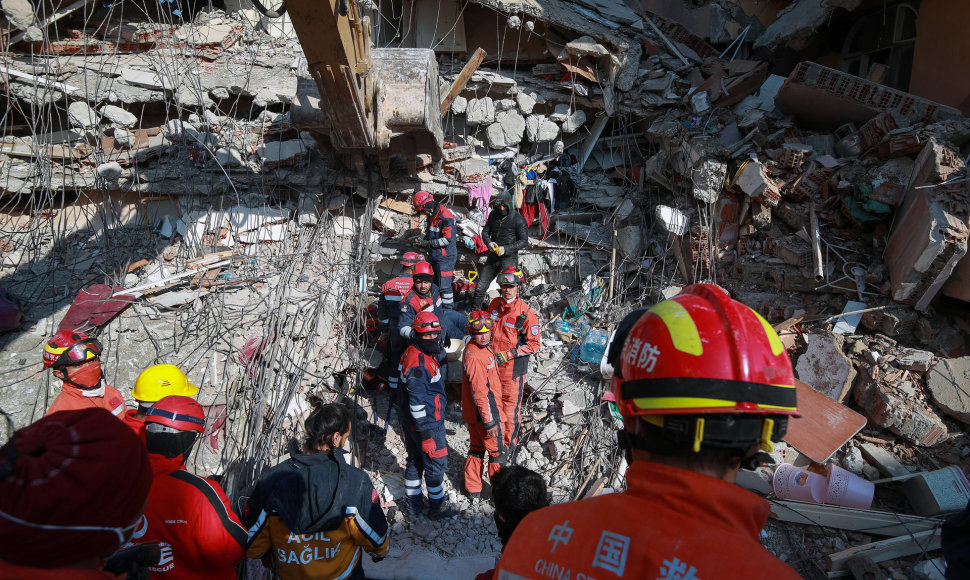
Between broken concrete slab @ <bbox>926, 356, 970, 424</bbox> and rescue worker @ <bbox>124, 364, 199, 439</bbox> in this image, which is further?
broken concrete slab @ <bbox>926, 356, 970, 424</bbox>

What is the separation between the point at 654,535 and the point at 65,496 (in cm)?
124

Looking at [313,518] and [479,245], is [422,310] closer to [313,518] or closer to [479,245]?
[479,245]

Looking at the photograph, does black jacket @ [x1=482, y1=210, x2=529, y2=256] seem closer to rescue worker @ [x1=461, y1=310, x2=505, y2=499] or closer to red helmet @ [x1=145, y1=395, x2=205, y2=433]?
rescue worker @ [x1=461, y1=310, x2=505, y2=499]

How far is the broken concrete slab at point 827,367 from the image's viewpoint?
14.8ft

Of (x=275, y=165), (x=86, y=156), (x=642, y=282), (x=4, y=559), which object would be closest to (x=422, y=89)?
(x=275, y=165)

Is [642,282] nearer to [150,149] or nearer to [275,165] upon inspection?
[275,165]

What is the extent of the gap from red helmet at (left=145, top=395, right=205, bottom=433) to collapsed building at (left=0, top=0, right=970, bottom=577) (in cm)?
171

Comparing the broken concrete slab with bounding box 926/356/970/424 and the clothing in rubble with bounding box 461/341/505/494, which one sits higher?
the broken concrete slab with bounding box 926/356/970/424

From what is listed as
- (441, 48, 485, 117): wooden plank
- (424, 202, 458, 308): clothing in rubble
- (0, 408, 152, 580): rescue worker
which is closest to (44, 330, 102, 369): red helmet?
(0, 408, 152, 580): rescue worker

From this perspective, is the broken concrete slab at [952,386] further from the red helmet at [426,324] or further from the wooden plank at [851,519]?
the red helmet at [426,324]

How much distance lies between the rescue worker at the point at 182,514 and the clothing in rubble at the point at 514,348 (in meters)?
3.16

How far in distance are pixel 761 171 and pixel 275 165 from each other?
642cm

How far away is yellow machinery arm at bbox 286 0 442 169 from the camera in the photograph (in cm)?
424

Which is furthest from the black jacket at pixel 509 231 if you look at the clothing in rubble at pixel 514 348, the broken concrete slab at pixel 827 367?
the broken concrete slab at pixel 827 367
